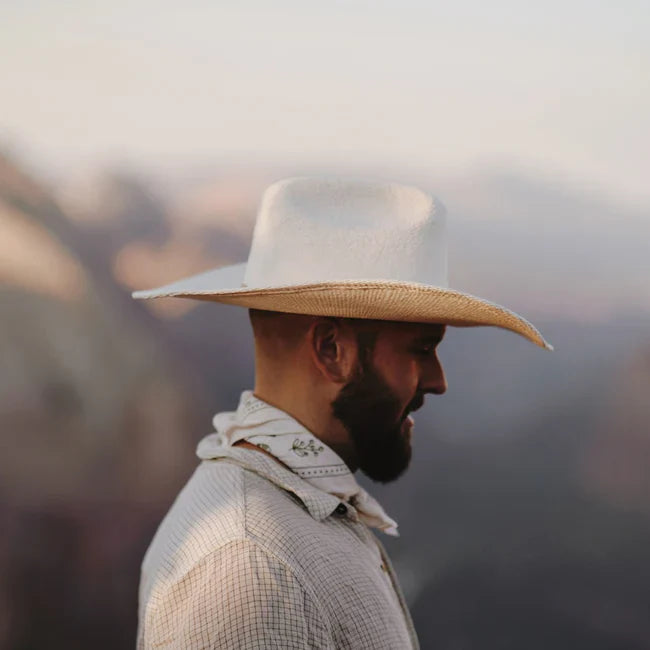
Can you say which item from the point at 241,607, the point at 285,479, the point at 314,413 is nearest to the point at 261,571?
the point at 241,607

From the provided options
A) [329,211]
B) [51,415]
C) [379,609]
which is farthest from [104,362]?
[379,609]

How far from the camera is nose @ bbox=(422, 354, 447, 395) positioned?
1511 millimetres

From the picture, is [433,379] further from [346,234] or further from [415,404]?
[346,234]

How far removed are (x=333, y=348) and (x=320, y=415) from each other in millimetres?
119

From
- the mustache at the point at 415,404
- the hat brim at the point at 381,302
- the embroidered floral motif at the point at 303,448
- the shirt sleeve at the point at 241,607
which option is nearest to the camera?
the shirt sleeve at the point at 241,607

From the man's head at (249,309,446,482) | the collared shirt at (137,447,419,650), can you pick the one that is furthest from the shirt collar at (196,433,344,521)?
the man's head at (249,309,446,482)

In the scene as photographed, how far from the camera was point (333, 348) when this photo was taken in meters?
1.47

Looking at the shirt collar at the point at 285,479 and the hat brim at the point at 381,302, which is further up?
the hat brim at the point at 381,302

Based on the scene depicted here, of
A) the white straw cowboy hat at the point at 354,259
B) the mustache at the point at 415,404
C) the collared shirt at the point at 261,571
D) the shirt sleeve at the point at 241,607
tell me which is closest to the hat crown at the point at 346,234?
the white straw cowboy hat at the point at 354,259

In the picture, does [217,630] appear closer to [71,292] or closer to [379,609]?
[379,609]

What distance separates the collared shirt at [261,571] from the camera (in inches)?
44.1

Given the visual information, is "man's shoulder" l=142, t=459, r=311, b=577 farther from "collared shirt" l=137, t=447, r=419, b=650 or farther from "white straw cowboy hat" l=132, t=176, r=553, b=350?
"white straw cowboy hat" l=132, t=176, r=553, b=350

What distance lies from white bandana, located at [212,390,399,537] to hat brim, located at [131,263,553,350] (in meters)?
0.19

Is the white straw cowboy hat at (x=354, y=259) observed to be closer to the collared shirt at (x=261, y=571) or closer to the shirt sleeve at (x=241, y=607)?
the collared shirt at (x=261, y=571)
